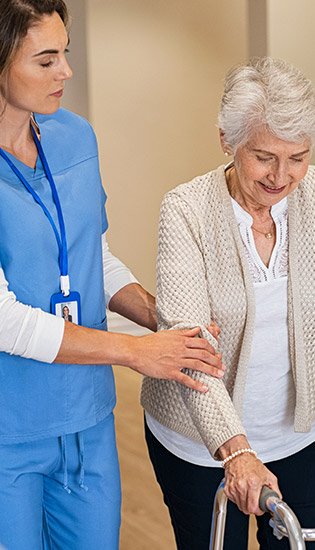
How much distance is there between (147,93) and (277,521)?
5.22 meters

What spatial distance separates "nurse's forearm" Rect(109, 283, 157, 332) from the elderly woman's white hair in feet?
1.33

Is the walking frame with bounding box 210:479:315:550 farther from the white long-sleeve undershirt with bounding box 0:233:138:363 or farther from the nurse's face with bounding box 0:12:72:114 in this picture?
the nurse's face with bounding box 0:12:72:114

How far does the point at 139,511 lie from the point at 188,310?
1942 mm

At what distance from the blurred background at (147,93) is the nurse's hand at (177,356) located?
427cm

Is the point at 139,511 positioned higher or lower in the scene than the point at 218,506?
lower

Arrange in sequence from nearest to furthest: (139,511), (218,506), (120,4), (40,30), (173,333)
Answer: (218,506) < (40,30) < (173,333) < (139,511) < (120,4)

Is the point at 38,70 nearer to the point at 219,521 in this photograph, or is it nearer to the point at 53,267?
the point at 53,267

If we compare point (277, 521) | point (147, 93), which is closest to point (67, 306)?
point (277, 521)

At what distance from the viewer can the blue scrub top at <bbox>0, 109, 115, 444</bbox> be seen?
173cm

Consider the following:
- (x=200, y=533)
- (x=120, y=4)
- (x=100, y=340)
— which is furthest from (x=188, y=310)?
(x=120, y=4)

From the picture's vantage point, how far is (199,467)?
6.67ft

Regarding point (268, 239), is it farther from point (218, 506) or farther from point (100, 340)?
point (218, 506)

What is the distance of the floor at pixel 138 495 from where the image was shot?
3.42m

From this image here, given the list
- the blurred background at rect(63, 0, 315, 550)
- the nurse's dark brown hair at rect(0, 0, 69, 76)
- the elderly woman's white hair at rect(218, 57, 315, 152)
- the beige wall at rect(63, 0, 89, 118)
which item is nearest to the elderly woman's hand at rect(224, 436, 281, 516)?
the elderly woman's white hair at rect(218, 57, 315, 152)
